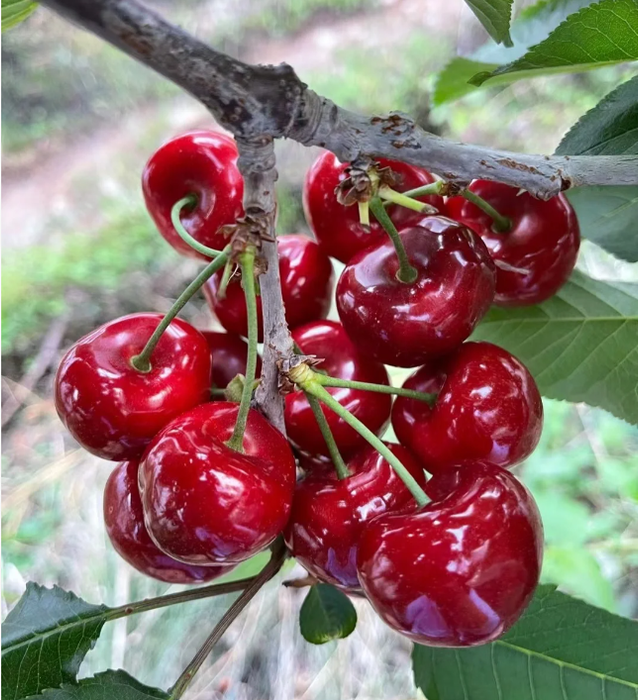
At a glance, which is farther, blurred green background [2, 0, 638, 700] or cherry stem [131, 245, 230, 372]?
blurred green background [2, 0, 638, 700]

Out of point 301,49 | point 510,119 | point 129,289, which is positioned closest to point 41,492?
point 129,289

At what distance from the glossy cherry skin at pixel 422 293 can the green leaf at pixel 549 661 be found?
0.27 metres

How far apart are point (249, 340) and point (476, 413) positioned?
17 cm

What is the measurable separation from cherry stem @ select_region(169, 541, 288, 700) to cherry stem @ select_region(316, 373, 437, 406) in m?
0.19

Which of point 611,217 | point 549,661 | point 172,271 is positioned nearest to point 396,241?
point 611,217

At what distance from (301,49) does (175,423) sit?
2.42 metres

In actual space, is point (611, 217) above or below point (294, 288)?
above

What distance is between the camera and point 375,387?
0.44 m

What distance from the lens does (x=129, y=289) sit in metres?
1.89

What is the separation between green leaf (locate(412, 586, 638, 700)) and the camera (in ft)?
1.76

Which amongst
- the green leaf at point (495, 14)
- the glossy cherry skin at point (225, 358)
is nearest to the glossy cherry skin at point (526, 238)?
the green leaf at point (495, 14)

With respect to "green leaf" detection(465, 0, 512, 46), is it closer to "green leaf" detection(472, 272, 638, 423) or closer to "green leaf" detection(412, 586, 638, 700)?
"green leaf" detection(472, 272, 638, 423)

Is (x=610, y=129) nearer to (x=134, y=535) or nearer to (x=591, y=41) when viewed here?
(x=591, y=41)

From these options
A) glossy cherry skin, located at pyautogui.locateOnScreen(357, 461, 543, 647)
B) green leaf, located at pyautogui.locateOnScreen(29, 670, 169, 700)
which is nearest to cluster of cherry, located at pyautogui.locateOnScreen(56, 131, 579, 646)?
glossy cherry skin, located at pyautogui.locateOnScreen(357, 461, 543, 647)
